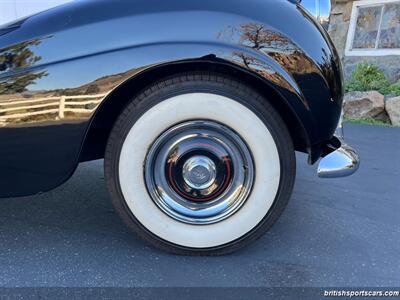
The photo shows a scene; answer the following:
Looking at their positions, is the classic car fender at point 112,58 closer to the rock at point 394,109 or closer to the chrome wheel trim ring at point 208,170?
the chrome wheel trim ring at point 208,170

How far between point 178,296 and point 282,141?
824mm

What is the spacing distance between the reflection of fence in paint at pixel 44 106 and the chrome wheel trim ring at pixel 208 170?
0.36m

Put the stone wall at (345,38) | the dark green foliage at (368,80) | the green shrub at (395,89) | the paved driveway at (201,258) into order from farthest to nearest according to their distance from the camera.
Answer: the stone wall at (345,38) → the dark green foliage at (368,80) → the green shrub at (395,89) → the paved driveway at (201,258)

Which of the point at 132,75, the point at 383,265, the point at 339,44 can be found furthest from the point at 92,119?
the point at 339,44

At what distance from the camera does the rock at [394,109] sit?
486cm

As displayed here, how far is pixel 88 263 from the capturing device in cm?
168

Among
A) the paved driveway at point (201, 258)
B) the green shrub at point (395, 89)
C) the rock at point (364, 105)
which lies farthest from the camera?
the green shrub at point (395, 89)

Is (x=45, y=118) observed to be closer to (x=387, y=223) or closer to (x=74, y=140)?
(x=74, y=140)

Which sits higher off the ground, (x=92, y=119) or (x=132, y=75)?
(x=132, y=75)

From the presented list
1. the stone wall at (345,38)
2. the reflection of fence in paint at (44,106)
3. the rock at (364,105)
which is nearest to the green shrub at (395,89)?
the rock at (364,105)

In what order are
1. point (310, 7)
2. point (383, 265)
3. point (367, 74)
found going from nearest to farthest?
point (383, 265) < point (310, 7) < point (367, 74)

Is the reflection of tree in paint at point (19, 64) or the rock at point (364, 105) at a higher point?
the reflection of tree in paint at point (19, 64)

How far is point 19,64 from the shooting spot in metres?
1.51

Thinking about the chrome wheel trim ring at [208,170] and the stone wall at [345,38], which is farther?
the stone wall at [345,38]
